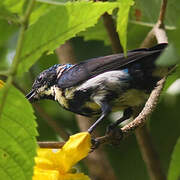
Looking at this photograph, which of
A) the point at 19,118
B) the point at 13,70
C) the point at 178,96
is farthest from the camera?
the point at 178,96

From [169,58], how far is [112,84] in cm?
208

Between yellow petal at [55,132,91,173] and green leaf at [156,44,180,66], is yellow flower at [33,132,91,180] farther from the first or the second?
green leaf at [156,44,180,66]

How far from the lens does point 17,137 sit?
1592mm

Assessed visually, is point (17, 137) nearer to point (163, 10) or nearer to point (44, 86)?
point (163, 10)

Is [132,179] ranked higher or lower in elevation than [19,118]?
lower

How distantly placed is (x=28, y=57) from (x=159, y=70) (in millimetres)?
1768

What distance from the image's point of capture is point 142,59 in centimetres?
316

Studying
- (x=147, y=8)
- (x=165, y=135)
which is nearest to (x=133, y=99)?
(x=147, y=8)

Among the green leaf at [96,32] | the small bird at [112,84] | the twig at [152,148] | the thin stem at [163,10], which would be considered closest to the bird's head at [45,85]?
the small bird at [112,84]

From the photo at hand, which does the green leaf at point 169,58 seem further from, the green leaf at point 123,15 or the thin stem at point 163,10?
the thin stem at point 163,10

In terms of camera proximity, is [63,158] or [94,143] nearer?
[63,158]

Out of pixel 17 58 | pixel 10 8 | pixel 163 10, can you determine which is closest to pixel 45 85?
pixel 163 10

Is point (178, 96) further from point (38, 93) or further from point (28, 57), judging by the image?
point (28, 57)

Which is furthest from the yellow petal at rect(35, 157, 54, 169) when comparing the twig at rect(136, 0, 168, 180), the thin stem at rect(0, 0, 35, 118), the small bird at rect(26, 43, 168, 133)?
the twig at rect(136, 0, 168, 180)
